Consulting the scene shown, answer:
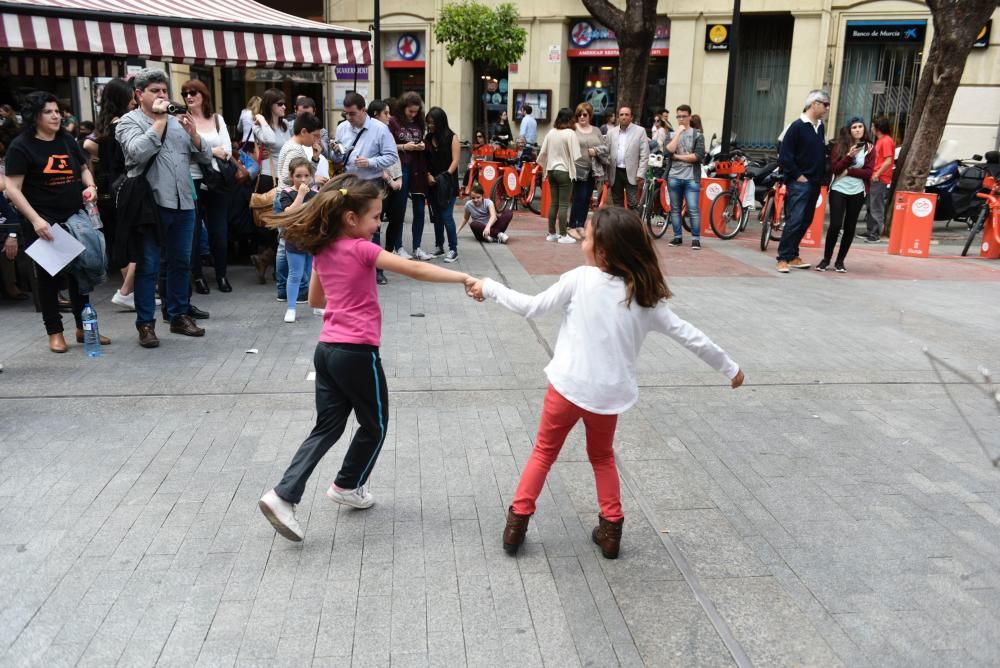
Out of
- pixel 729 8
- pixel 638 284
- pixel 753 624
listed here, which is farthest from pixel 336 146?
pixel 729 8

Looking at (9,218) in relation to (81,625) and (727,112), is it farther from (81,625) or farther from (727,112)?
(727,112)

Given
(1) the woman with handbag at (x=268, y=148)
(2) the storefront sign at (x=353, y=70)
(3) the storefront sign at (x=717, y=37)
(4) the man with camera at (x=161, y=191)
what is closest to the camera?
(4) the man with camera at (x=161, y=191)

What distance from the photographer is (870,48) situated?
22.1 metres

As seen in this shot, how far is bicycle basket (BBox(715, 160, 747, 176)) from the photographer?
13.6m

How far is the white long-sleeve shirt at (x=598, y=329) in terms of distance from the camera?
343 cm

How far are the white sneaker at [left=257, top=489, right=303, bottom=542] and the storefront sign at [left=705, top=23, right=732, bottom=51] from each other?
21.7 meters

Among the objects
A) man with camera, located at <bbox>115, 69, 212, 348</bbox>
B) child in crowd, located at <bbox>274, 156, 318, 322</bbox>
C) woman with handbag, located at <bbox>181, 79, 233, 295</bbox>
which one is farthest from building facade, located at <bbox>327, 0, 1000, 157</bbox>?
man with camera, located at <bbox>115, 69, 212, 348</bbox>

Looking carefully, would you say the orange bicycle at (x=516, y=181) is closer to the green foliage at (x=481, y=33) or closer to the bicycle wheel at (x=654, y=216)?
the bicycle wheel at (x=654, y=216)

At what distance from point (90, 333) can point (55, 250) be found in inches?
24.6

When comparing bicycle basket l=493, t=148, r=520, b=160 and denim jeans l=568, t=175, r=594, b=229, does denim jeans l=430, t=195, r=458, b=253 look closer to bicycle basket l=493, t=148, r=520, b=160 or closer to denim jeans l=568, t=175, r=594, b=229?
denim jeans l=568, t=175, r=594, b=229

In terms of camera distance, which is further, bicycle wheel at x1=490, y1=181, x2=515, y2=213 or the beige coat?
bicycle wheel at x1=490, y1=181, x2=515, y2=213

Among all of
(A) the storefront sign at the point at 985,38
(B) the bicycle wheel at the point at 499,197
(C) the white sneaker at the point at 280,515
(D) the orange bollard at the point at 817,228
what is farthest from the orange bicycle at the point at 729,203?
(C) the white sneaker at the point at 280,515

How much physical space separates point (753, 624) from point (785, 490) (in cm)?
128

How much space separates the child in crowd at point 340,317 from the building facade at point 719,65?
54.1 ft
